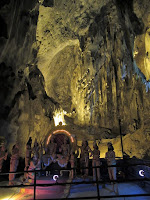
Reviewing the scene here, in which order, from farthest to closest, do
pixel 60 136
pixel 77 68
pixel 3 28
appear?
pixel 77 68 → pixel 60 136 → pixel 3 28

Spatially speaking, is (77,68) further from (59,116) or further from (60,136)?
(60,136)

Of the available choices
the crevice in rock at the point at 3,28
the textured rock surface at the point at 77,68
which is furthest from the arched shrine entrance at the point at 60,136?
the crevice in rock at the point at 3,28

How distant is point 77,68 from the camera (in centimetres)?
1747

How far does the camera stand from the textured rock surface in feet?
34.3

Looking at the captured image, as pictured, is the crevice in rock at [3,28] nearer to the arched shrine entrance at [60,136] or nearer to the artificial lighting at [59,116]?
the arched shrine entrance at [60,136]

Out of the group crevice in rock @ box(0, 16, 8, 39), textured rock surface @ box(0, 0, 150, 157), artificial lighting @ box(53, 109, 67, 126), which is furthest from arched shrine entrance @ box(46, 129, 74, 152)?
artificial lighting @ box(53, 109, 67, 126)

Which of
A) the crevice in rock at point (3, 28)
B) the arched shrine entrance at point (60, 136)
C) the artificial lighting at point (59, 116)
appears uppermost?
the crevice in rock at point (3, 28)

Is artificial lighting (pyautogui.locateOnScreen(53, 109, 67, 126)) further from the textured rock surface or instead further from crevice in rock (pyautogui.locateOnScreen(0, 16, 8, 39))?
crevice in rock (pyautogui.locateOnScreen(0, 16, 8, 39))

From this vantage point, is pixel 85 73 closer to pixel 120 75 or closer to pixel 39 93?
pixel 120 75

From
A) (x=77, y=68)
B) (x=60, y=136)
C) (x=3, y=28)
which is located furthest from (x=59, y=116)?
(x=3, y=28)

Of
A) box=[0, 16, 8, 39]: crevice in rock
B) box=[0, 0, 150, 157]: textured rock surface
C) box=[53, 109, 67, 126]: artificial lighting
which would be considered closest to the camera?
box=[0, 16, 8, 39]: crevice in rock

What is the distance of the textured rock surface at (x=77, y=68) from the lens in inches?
412

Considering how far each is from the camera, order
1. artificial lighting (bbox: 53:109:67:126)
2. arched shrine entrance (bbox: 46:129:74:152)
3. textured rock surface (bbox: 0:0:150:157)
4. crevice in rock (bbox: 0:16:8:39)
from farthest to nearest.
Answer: artificial lighting (bbox: 53:109:67:126)
textured rock surface (bbox: 0:0:150:157)
arched shrine entrance (bbox: 46:129:74:152)
crevice in rock (bbox: 0:16:8:39)

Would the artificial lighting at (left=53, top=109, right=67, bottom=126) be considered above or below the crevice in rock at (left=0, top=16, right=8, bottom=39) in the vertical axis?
below
